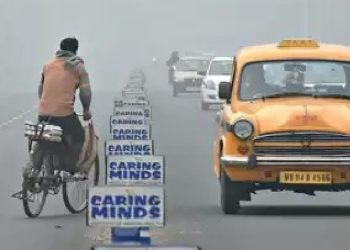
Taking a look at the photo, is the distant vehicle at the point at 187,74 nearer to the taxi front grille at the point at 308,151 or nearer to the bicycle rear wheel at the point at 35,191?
the bicycle rear wheel at the point at 35,191

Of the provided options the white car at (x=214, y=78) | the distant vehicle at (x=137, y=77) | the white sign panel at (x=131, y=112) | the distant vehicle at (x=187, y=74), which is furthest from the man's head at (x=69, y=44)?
the distant vehicle at (x=187, y=74)

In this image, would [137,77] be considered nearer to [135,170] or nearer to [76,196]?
[76,196]

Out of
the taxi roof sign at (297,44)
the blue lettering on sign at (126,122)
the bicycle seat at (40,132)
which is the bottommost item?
the blue lettering on sign at (126,122)

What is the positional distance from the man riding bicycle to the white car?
28.2m

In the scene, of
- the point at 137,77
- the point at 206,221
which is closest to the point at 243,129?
the point at 206,221

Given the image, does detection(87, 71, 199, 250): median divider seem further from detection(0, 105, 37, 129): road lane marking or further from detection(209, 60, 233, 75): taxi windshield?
detection(209, 60, 233, 75): taxi windshield

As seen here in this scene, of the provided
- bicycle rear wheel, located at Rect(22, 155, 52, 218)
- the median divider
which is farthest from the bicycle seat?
the median divider

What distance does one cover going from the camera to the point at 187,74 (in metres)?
57.7

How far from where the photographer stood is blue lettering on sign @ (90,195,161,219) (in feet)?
33.1

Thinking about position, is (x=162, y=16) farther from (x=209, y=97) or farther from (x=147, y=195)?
(x=147, y=195)

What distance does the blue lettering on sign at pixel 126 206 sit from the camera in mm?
10102

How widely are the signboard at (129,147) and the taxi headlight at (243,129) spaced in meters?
1.11

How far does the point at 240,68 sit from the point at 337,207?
205cm

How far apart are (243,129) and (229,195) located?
0.82m
